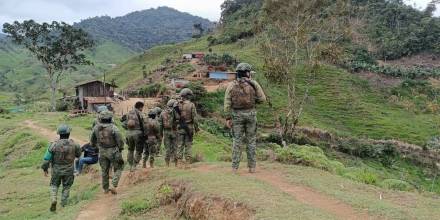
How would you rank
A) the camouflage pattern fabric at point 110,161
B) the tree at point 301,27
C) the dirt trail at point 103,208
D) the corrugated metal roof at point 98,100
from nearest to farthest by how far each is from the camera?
1. the dirt trail at point 103,208
2. the camouflage pattern fabric at point 110,161
3. the tree at point 301,27
4. the corrugated metal roof at point 98,100

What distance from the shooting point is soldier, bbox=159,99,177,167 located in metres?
15.3

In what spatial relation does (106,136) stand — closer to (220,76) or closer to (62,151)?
(62,151)

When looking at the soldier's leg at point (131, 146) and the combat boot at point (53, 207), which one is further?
the soldier's leg at point (131, 146)

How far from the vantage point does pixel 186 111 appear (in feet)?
49.5

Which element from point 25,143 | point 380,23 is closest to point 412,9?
point 380,23

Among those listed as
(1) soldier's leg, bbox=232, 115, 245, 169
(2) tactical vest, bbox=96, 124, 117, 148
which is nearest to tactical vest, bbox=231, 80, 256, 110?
(1) soldier's leg, bbox=232, 115, 245, 169

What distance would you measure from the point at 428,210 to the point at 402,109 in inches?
2363

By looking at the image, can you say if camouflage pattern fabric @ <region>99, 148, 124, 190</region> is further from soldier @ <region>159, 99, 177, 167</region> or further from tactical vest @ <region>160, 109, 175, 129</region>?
tactical vest @ <region>160, 109, 175, 129</region>

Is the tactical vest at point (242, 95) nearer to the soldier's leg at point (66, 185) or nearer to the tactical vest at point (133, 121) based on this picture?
the tactical vest at point (133, 121)

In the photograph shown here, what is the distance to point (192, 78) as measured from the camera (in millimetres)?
66375

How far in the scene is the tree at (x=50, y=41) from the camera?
59875 millimetres

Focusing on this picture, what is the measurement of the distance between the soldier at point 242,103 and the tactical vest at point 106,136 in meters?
2.96

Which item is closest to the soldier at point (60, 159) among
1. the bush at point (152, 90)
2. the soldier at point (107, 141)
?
the soldier at point (107, 141)

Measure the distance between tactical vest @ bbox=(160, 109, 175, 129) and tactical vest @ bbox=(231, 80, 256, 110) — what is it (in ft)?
10.5
